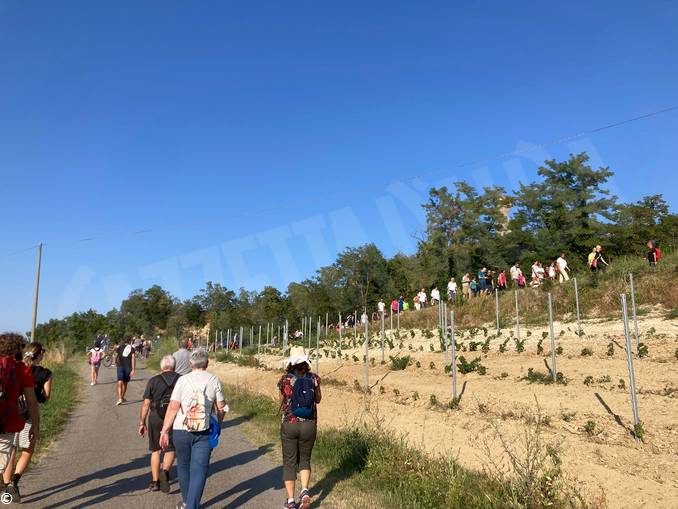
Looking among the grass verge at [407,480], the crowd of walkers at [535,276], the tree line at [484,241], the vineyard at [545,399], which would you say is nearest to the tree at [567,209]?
the tree line at [484,241]

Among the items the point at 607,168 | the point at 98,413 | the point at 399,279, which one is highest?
the point at 607,168

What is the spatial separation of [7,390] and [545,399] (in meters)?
9.77

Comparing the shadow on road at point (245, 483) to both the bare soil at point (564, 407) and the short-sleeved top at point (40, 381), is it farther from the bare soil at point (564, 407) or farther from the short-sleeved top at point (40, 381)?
the short-sleeved top at point (40, 381)

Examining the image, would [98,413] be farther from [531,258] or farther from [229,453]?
[531,258]

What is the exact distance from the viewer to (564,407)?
33.6 feet

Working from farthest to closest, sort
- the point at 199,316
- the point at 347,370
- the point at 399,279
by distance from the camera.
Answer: the point at 199,316 < the point at 399,279 < the point at 347,370

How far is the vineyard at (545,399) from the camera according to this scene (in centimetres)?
731

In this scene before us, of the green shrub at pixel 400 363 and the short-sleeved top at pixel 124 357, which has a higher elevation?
the short-sleeved top at pixel 124 357

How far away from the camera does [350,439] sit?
26.2 feet

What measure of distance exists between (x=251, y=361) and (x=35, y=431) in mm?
21834

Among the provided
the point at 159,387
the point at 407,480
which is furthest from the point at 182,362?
the point at 407,480

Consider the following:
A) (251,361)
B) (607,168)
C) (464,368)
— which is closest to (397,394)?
(464,368)

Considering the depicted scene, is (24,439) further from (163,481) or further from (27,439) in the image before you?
(163,481)

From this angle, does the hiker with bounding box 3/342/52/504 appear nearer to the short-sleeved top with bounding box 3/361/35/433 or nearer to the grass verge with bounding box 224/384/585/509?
the short-sleeved top with bounding box 3/361/35/433
